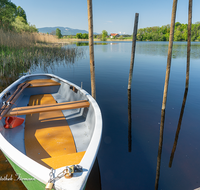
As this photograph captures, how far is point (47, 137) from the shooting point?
322 cm

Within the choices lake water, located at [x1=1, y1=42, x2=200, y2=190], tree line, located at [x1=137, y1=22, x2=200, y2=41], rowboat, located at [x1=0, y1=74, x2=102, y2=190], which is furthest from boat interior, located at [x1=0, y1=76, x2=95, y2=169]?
tree line, located at [x1=137, y1=22, x2=200, y2=41]

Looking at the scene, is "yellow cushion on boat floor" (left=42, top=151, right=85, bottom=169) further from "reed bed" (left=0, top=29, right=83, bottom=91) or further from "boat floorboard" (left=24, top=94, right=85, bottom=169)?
"reed bed" (left=0, top=29, right=83, bottom=91)

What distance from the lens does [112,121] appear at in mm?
5629

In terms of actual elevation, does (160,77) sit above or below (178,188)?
above

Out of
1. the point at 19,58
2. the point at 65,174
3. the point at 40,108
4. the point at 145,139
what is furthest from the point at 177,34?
the point at 65,174

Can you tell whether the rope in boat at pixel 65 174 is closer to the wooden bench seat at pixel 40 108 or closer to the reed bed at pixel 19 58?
the wooden bench seat at pixel 40 108

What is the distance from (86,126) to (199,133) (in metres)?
3.96

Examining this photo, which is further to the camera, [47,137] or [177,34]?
[177,34]

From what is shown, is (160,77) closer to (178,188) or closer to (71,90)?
(71,90)

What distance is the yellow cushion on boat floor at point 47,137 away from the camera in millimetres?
2762

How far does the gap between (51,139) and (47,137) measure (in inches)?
5.6

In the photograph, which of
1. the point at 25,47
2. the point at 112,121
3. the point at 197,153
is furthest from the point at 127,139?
the point at 25,47

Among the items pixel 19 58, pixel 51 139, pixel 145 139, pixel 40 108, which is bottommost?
pixel 145 139

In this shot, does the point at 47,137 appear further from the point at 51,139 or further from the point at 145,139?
the point at 145,139
